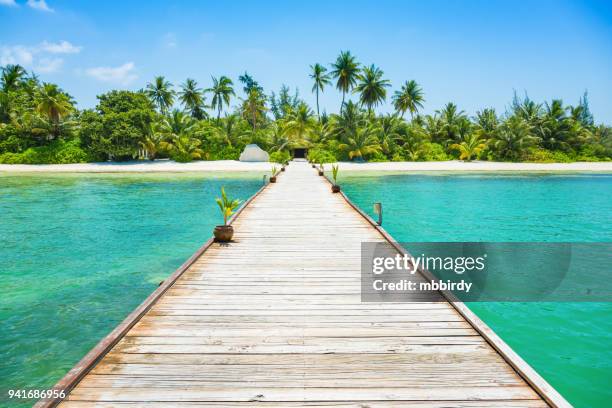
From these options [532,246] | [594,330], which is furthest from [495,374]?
[532,246]

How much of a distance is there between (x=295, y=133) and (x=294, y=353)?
4089cm

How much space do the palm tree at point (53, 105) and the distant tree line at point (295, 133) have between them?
10cm

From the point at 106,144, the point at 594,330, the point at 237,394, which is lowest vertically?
the point at 594,330

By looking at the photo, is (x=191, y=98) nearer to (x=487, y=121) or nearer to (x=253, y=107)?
(x=253, y=107)

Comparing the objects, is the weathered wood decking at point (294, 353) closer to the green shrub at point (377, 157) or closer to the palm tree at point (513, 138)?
the green shrub at point (377, 157)

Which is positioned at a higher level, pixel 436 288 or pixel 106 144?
pixel 106 144

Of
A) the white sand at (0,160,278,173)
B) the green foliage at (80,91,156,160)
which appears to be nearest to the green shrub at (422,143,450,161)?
the white sand at (0,160,278,173)

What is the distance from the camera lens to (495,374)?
2.96m

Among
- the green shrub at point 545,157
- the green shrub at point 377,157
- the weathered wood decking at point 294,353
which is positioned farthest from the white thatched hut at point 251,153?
the weathered wood decking at point 294,353

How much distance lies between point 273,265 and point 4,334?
4.01m

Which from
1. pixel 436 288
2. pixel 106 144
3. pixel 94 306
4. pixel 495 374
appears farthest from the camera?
pixel 106 144

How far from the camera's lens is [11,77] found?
48.5m

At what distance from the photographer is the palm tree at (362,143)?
133 feet

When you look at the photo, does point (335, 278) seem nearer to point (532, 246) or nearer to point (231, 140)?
point (532, 246)
